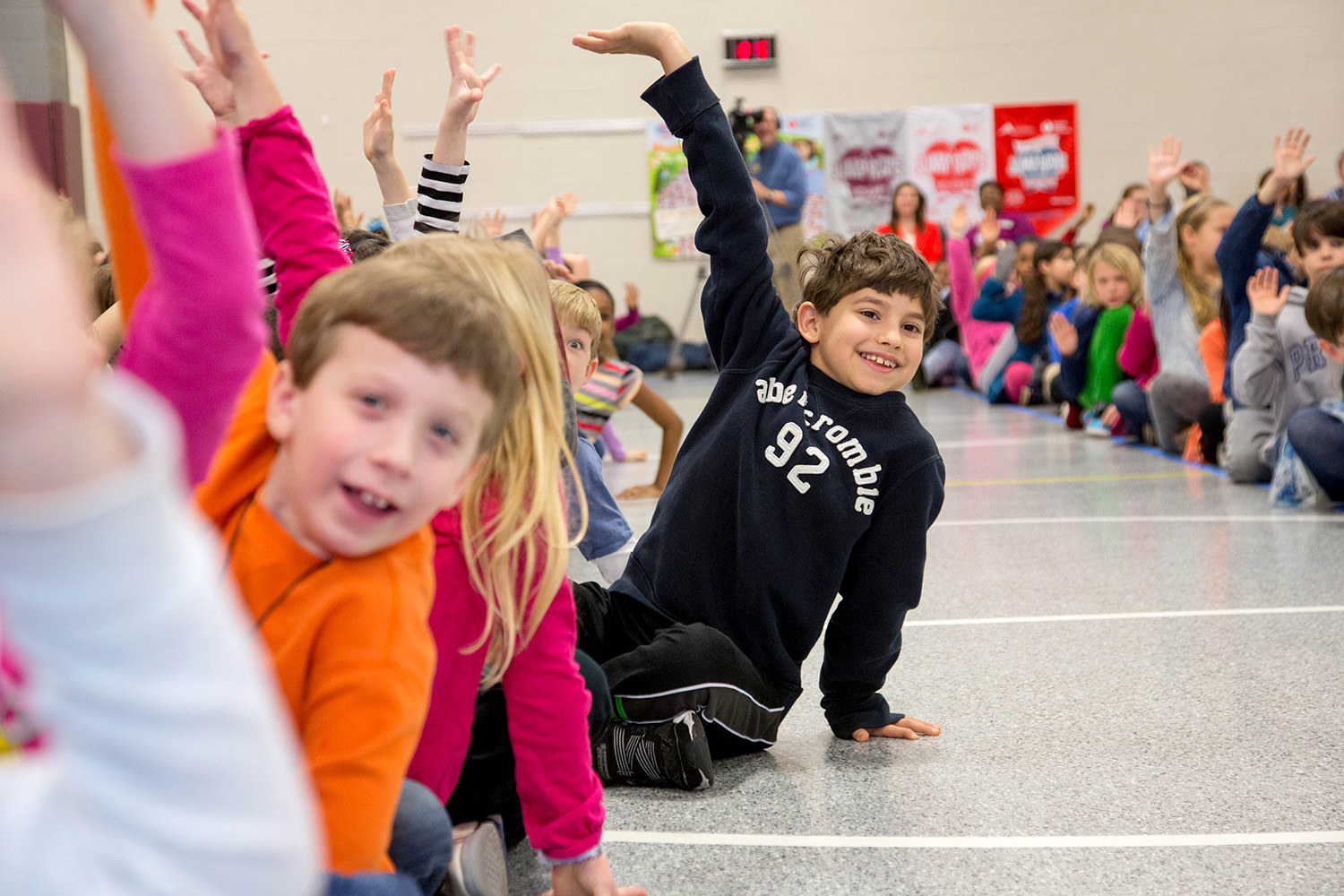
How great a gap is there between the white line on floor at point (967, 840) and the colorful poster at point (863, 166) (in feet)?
23.6

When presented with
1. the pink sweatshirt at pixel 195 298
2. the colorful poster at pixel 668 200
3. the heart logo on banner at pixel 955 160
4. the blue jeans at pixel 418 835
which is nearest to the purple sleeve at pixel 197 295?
the pink sweatshirt at pixel 195 298

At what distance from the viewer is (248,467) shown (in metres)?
0.84

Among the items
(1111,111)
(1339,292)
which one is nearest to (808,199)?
(1111,111)

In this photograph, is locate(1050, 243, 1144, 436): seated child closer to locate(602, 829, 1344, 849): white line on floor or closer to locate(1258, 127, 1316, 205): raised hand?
locate(1258, 127, 1316, 205): raised hand

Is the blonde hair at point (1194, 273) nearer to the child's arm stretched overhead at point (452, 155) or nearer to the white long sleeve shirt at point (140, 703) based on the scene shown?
the child's arm stretched overhead at point (452, 155)

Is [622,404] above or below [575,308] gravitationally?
below

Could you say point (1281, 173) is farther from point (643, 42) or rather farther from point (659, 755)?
point (659, 755)

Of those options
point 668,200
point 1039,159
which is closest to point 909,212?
point 1039,159

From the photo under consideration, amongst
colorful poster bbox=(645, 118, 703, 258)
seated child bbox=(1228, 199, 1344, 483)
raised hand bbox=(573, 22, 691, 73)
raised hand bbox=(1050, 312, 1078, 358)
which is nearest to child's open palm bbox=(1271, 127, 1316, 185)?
seated child bbox=(1228, 199, 1344, 483)

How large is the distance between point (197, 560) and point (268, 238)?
69cm

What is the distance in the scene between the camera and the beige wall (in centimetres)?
805

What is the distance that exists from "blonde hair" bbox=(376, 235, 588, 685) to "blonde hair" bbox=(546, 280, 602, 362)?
1.11 meters

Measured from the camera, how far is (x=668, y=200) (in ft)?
27.0

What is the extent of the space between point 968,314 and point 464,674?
240 inches
